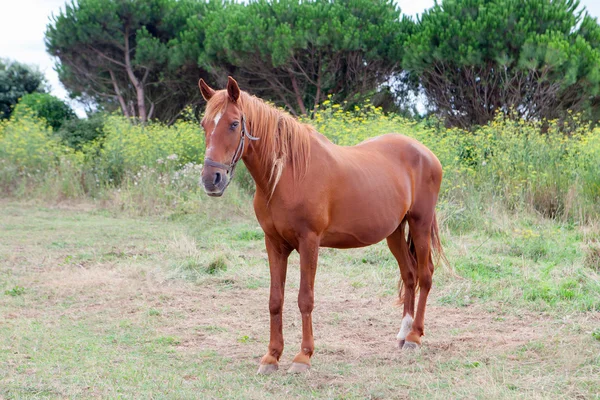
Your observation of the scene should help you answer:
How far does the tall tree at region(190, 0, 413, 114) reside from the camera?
1864cm

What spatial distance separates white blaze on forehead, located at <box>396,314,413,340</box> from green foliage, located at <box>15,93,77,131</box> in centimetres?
1888

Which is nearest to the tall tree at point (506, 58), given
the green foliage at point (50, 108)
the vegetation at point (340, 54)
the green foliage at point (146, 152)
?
the vegetation at point (340, 54)

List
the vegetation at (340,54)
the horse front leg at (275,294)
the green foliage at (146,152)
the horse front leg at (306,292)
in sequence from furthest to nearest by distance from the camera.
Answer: the vegetation at (340,54)
the green foliage at (146,152)
the horse front leg at (275,294)
the horse front leg at (306,292)

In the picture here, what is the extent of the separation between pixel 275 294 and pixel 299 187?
0.72 m

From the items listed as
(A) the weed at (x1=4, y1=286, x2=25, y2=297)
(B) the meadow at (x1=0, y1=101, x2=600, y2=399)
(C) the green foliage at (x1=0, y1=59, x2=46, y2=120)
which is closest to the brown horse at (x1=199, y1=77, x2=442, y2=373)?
(B) the meadow at (x1=0, y1=101, x2=600, y2=399)

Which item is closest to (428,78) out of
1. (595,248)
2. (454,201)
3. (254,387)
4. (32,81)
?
(454,201)

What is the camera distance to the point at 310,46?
62.7 ft

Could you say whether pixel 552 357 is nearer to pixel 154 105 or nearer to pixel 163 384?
pixel 163 384

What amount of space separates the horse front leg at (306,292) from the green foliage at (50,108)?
19.1m

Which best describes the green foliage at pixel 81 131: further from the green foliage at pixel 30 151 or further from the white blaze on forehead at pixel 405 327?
the white blaze on forehead at pixel 405 327

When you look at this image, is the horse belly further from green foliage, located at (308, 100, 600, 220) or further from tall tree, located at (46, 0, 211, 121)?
tall tree, located at (46, 0, 211, 121)

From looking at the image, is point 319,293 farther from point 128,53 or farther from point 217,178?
point 128,53

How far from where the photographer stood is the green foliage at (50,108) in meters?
21.3

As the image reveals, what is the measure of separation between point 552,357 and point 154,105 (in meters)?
23.1
